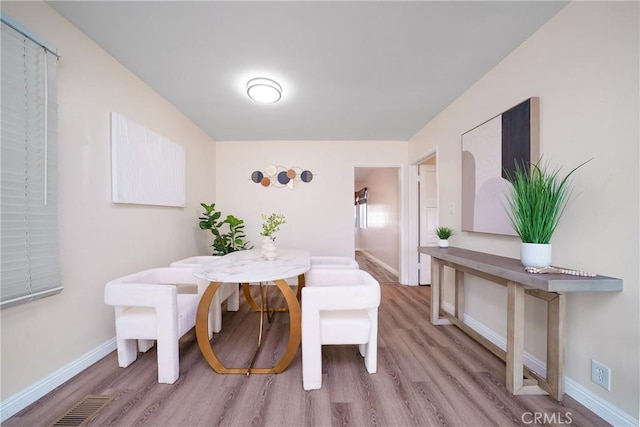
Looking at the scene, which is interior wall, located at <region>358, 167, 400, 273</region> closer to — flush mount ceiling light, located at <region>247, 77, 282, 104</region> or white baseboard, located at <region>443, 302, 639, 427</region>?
white baseboard, located at <region>443, 302, 639, 427</region>

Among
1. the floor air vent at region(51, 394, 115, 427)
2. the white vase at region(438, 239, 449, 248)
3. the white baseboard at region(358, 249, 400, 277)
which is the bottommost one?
the white baseboard at region(358, 249, 400, 277)

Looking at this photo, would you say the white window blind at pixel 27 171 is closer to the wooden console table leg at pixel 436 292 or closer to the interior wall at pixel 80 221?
the interior wall at pixel 80 221

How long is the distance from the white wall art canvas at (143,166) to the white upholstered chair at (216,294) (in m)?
0.69

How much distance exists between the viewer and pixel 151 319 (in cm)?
155

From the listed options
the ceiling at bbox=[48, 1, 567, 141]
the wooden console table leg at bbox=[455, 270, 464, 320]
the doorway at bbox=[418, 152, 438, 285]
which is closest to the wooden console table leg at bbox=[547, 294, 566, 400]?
the wooden console table leg at bbox=[455, 270, 464, 320]

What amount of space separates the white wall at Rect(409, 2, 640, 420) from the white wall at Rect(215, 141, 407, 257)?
230 cm

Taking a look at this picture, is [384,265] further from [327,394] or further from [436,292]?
[327,394]

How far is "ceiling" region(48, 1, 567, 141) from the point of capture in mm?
1393

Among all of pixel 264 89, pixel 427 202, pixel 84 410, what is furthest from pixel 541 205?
pixel 84 410

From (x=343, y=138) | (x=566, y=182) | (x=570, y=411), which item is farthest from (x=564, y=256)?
(x=343, y=138)

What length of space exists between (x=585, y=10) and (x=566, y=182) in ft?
3.21

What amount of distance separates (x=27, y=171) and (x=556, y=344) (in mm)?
3252

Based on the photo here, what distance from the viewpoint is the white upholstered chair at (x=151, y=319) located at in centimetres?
148

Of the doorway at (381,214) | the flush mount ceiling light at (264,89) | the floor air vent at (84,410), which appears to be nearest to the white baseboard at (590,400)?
the doorway at (381,214)
